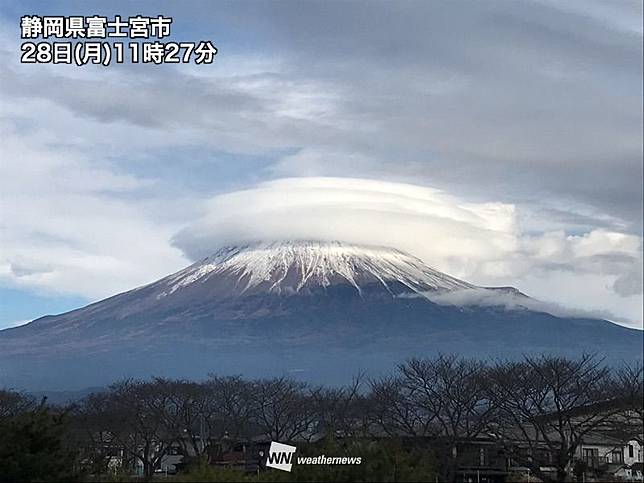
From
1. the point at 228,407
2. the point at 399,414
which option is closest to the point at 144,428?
the point at 228,407

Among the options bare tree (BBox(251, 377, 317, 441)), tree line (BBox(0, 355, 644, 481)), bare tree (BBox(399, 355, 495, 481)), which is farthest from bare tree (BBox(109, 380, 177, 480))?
bare tree (BBox(399, 355, 495, 481))

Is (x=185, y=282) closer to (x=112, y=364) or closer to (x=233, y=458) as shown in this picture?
(x=112, y=364)

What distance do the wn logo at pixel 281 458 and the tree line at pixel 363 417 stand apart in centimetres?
128

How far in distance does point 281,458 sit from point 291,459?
Result: 1.12 ft

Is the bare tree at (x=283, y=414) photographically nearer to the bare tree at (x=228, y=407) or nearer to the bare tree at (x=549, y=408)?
the bare tree at (x=228, y=407)

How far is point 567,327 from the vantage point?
5034 inches

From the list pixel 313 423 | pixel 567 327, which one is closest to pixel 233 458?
Answer: pixel 313 423

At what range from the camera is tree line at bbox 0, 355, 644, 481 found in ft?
102

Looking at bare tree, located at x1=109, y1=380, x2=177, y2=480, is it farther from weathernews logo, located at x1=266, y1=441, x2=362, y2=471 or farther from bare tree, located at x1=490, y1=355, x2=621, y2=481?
weathernews logo, located at x1=266, y1=441, x2=362, y2=471

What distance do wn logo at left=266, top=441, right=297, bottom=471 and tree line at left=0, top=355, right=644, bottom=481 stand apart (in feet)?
4.20

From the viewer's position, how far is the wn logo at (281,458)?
24875 millimetres

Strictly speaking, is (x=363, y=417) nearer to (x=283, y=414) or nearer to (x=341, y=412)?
(x=341, y=412)

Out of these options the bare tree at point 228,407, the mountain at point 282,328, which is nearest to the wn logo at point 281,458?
the bare tree at point 228,407

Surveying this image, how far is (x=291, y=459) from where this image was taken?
24984 millimetres
